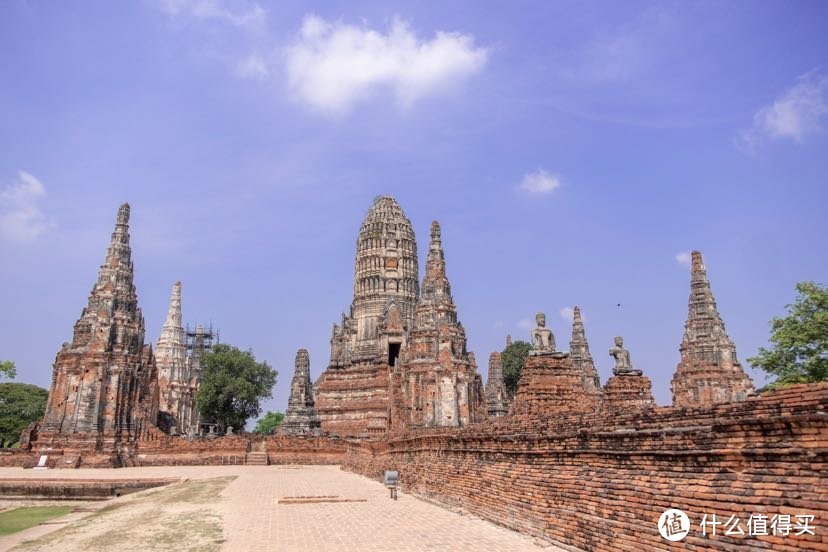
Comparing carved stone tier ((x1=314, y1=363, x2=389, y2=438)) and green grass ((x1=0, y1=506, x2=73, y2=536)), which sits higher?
carved stone tier ((x1=314, y1=363, x2=389, y2=438))

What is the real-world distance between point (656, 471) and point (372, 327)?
50065 millimetres

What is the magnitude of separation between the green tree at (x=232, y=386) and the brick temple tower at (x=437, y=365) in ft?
84.1

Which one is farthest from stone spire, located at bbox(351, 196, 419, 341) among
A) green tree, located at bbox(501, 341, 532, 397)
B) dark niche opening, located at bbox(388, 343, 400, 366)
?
green tree, located at bbox(501, 341, 532, 397)

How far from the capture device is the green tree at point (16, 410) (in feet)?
171

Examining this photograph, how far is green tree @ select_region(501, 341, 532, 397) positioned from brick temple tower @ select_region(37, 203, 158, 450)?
1383 inches

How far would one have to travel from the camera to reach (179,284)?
98062 millimetres

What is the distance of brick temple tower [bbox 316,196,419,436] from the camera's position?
2012 inches

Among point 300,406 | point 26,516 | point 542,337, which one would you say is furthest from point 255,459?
point 542,337

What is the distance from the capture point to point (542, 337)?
17219 millimetres

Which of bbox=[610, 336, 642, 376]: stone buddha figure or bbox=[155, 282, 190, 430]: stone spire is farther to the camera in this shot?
bbox=[155, 282, 190, 430]: stone spire

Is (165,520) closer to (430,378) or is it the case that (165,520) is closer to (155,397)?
(430,378)

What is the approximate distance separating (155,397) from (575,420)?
141 feet

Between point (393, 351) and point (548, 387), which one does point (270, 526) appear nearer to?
point (548, 387)

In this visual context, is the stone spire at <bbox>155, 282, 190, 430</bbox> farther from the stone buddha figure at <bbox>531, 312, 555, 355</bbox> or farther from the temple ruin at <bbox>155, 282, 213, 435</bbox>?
the stone buddha figure at <bbox>531, 312, 555, 355</bbox>
